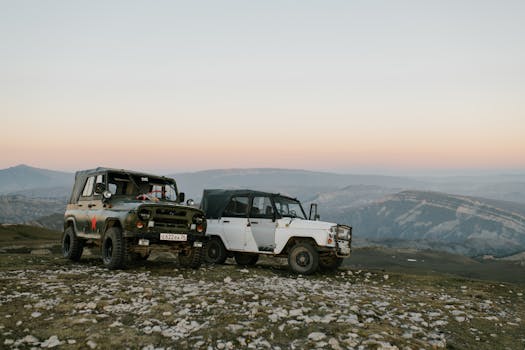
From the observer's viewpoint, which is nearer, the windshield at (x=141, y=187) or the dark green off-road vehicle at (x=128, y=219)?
the dark green off-road vehicle at (x=128, y=219)

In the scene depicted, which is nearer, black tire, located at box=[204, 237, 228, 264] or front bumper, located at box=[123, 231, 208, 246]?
front bumper, located at box=[123, 231, 208, 246]

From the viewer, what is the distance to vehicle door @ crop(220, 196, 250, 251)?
15.1 meters

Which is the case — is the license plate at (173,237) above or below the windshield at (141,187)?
below

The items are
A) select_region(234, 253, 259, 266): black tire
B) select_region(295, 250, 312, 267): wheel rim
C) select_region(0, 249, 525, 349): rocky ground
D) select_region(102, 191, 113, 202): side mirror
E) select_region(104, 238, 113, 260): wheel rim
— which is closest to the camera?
select_region(0, 249, 525, 349): rocky ground

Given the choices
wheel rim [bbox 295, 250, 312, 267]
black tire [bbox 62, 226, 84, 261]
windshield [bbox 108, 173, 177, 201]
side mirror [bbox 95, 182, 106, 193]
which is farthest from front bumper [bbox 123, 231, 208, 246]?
black tire [bbox 62, 226, 84, 261]

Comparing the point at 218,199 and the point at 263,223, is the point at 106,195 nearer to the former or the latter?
the point at 218,199

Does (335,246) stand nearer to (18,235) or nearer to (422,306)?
(422,306)

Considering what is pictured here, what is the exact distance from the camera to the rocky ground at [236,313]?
19.7 ft

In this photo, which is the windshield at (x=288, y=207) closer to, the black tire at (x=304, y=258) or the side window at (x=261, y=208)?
the side window at (x=261, y=208)

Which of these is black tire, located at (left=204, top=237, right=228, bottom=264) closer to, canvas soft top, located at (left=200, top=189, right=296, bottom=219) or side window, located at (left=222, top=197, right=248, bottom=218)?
canvas soft top, located at (left=200, top=189, right=296, bottom=219)

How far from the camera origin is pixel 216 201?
16188 mm

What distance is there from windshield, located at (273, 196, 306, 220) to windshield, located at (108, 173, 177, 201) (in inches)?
144

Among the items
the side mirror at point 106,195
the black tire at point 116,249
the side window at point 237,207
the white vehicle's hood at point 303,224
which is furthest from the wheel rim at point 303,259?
the side mirror at point 106,195

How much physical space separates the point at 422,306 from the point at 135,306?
19.9 ft
